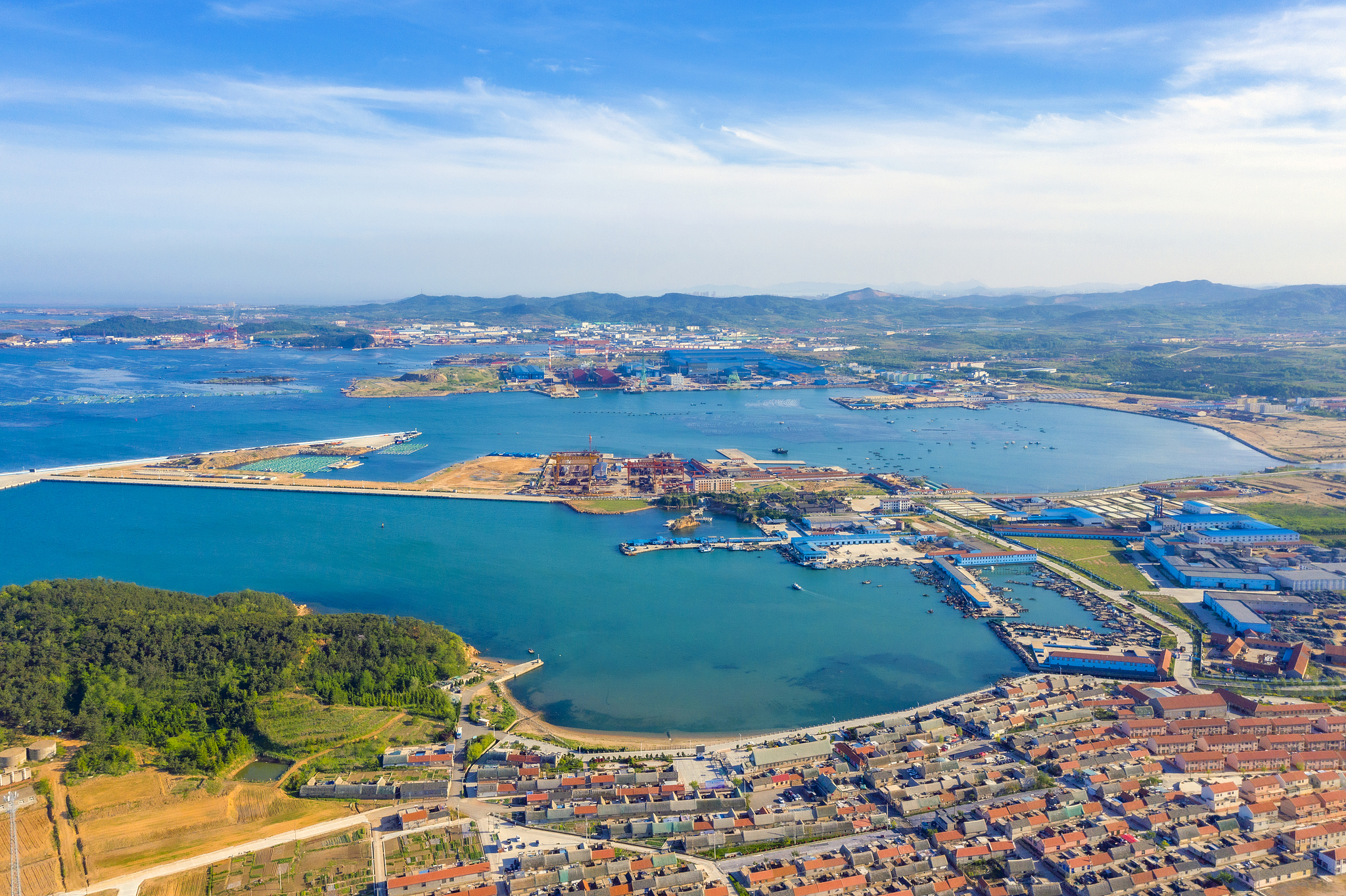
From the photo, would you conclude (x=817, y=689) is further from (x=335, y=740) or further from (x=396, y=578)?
(x=396, y=578)

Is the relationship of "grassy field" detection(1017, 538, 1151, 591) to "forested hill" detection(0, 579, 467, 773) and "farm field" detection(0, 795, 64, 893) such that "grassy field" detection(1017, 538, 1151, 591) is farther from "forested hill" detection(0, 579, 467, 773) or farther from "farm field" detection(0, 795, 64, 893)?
"farm field" detection(0, 795, 64, 893)

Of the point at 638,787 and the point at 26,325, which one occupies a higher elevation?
the point at 26,325

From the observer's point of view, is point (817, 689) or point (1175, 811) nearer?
point (1175, 811)

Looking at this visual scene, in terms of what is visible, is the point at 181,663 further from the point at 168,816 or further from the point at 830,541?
the point at 830,541

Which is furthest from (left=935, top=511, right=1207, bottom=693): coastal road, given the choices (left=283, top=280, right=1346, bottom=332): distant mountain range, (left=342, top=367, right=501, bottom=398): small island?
(left=283, top=280, right=1346, bottom=332): distant mountain range

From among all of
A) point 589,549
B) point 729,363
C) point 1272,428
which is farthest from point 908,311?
point 589,549

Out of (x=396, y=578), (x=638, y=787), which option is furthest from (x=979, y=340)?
(x=638, y=787)
